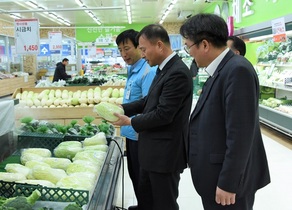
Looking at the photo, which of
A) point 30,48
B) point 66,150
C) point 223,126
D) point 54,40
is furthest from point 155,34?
point 54,40

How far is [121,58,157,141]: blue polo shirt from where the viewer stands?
2.93 metres

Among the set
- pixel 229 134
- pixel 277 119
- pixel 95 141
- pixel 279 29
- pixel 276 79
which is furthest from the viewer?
pixel 276 79

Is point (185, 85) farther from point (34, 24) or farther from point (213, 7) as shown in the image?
point (213, 7)

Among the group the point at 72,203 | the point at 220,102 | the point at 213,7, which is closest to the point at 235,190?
the point at 220,102

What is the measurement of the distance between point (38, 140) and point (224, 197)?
1.71 meters

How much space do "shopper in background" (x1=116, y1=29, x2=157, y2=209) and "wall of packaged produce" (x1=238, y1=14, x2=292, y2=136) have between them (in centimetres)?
432

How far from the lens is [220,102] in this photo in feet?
5.55

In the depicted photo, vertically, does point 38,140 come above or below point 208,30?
below

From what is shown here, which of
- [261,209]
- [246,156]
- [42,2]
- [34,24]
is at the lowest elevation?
[261,209]

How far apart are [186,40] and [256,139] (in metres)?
0.65

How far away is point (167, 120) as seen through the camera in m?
2.24

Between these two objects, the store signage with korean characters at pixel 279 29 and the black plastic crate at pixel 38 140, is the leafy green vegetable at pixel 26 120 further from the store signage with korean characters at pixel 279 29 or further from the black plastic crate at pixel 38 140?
the store signage with korean characters at pixel 279 29

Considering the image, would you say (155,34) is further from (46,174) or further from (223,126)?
(46,174)

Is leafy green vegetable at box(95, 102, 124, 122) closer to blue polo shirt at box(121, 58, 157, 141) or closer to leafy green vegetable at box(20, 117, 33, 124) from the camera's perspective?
blue polo shirt at box(121, 58, 157, 141)
